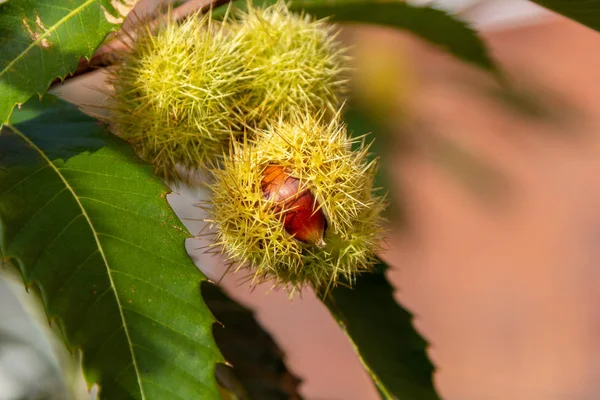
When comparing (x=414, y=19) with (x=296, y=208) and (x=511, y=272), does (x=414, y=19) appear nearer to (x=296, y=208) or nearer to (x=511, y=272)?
(x=296, y=208)

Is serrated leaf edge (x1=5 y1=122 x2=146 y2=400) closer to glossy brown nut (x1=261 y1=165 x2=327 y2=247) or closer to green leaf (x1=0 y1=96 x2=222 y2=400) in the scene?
green leaf (x1=0 y1=96 x2=222 y2=400)

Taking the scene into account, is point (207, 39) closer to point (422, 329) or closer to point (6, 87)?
point (6, 87)

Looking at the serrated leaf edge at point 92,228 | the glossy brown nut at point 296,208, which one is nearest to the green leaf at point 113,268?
the serrated leaf edge at point 92,228

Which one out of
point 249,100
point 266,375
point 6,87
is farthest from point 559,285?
point 6,87

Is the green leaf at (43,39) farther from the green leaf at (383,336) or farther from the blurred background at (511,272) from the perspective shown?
the blurred background at (511,272)

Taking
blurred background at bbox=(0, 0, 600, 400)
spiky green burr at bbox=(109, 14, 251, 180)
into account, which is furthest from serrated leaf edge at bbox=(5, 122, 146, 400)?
blurred background at bbox=(0, 0, 600, 400)

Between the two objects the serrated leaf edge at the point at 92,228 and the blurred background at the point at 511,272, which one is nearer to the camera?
the serrated leaf edge at the point at 92,228
